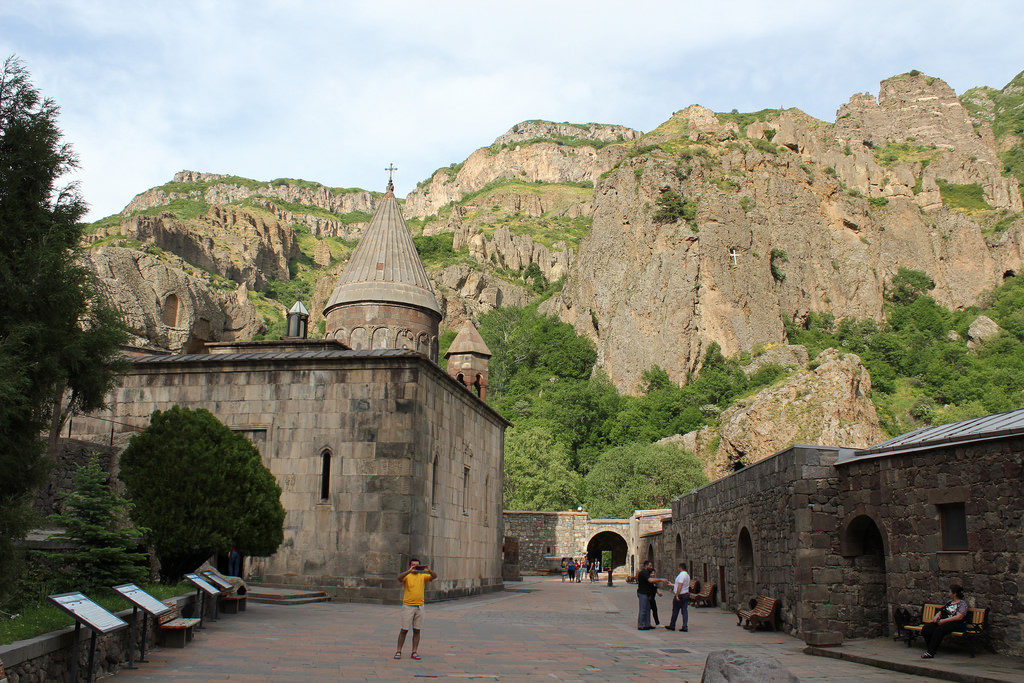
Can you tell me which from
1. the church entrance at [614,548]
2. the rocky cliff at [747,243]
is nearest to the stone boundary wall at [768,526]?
the church entrance at [614,548]

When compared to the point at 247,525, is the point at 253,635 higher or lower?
lower

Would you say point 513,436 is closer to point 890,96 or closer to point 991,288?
point 991,288

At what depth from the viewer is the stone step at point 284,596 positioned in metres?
12.3

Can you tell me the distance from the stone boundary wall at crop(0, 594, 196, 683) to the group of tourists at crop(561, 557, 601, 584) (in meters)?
24.2

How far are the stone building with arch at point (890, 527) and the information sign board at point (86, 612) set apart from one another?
7.77m

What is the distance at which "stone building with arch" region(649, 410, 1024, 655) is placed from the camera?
7.83 m

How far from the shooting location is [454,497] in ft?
53.9

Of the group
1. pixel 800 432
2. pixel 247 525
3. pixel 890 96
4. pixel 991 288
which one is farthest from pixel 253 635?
pixel 890 96

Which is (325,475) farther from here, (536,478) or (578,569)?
(536,478)

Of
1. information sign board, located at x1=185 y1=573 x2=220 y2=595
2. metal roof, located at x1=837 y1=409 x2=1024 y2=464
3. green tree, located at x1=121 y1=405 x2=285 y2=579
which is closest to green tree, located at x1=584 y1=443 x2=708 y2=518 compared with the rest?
metal roof, located at x1=837 y1=409 x2=1024 y2=464

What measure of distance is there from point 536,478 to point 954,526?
1348 inches

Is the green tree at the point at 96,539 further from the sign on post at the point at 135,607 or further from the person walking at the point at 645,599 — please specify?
the person walking at the point at 645,599

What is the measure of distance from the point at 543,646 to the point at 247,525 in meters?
4.49

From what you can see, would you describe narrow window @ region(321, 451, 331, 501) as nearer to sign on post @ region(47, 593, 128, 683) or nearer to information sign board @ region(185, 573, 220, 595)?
information sign board @ region(185, 573, 220, 595)
